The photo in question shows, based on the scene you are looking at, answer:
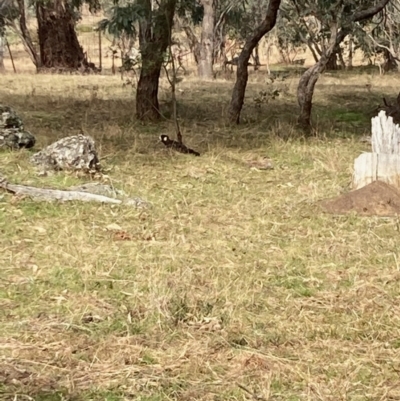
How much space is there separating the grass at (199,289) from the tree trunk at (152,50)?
8.68 feet

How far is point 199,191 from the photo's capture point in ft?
26.2

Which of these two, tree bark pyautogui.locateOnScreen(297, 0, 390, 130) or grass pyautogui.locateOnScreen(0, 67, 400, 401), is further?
tree bark pyautogui.locateOnScreen(297, 0, 390, 130)

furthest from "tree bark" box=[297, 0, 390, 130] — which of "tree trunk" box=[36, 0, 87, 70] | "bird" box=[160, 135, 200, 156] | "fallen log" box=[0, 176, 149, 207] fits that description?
"tree trunk" box=[36, 0, 87, 70]

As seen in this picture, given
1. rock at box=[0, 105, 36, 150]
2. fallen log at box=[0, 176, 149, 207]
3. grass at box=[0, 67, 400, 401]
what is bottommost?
grass at box=[0, 67, 400, 401]

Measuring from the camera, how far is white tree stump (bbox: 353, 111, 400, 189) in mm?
7629

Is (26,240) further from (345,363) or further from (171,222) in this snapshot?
(345,363)

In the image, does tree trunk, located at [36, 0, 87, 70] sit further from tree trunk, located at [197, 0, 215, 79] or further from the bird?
the bird

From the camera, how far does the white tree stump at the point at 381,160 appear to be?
25.0 ft

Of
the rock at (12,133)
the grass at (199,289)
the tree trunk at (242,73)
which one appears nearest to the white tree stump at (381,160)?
the grass at (199,289)

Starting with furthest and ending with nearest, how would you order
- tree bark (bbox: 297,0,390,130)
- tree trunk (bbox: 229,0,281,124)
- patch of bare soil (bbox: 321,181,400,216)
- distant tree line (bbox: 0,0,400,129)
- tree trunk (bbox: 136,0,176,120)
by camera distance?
1. tree trunk (bbox: 229,0,281,124)
2. distant tree line (bbox: 0,0,400,129)
3. tree trunk (bbox: 136,0,176,120)
4. tree bark (bbox: 297,0,390,130)
5. patch of bare soil (bbox: 321,181,400,216)

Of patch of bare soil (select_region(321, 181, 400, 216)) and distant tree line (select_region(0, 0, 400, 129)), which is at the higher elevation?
distant tree line (select_region(0, 0, 400, 129))

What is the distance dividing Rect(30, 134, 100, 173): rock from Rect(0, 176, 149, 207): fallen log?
37.2 inches

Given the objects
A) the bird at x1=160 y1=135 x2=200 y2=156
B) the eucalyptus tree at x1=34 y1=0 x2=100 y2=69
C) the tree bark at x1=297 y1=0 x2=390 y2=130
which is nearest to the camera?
the bird at x1=160 y1=135 x2=200 y2=156

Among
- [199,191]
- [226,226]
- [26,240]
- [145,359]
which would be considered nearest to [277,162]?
[199,191]
